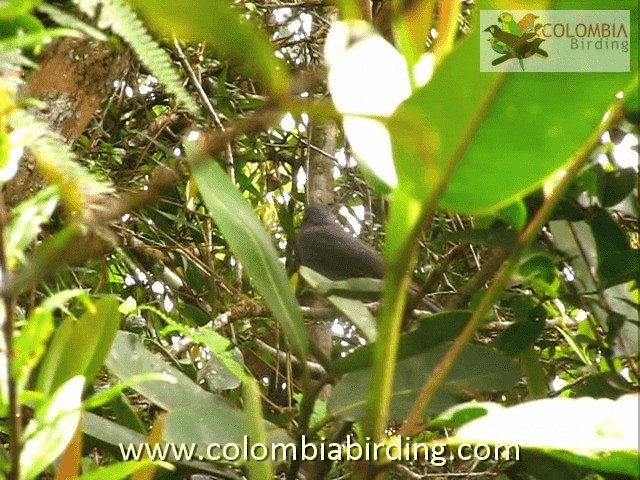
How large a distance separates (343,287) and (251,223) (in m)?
0.12

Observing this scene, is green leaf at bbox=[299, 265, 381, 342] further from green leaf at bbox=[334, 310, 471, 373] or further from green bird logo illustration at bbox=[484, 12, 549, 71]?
green bird logo illustration at bbox=[484, 12, 549, 71]

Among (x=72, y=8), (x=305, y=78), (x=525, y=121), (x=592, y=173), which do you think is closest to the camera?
(x=305, y=78)

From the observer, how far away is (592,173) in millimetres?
857

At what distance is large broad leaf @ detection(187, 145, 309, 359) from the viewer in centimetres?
82

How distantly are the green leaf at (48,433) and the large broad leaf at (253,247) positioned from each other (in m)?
0.25

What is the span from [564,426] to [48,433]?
1.15 ft

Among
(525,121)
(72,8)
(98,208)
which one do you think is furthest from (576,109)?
(72,8)

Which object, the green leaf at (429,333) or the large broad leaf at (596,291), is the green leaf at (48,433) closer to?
the green leaf at (429,333)

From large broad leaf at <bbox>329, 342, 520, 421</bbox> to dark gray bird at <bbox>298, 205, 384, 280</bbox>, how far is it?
190cm

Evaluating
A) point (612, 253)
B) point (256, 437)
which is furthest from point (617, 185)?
point (256, 437)

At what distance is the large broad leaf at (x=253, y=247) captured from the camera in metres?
0.82

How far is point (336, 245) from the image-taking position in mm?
2896

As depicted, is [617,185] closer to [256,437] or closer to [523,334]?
Answer: [523,334]

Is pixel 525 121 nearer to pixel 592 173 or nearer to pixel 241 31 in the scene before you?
pixel 241 31
